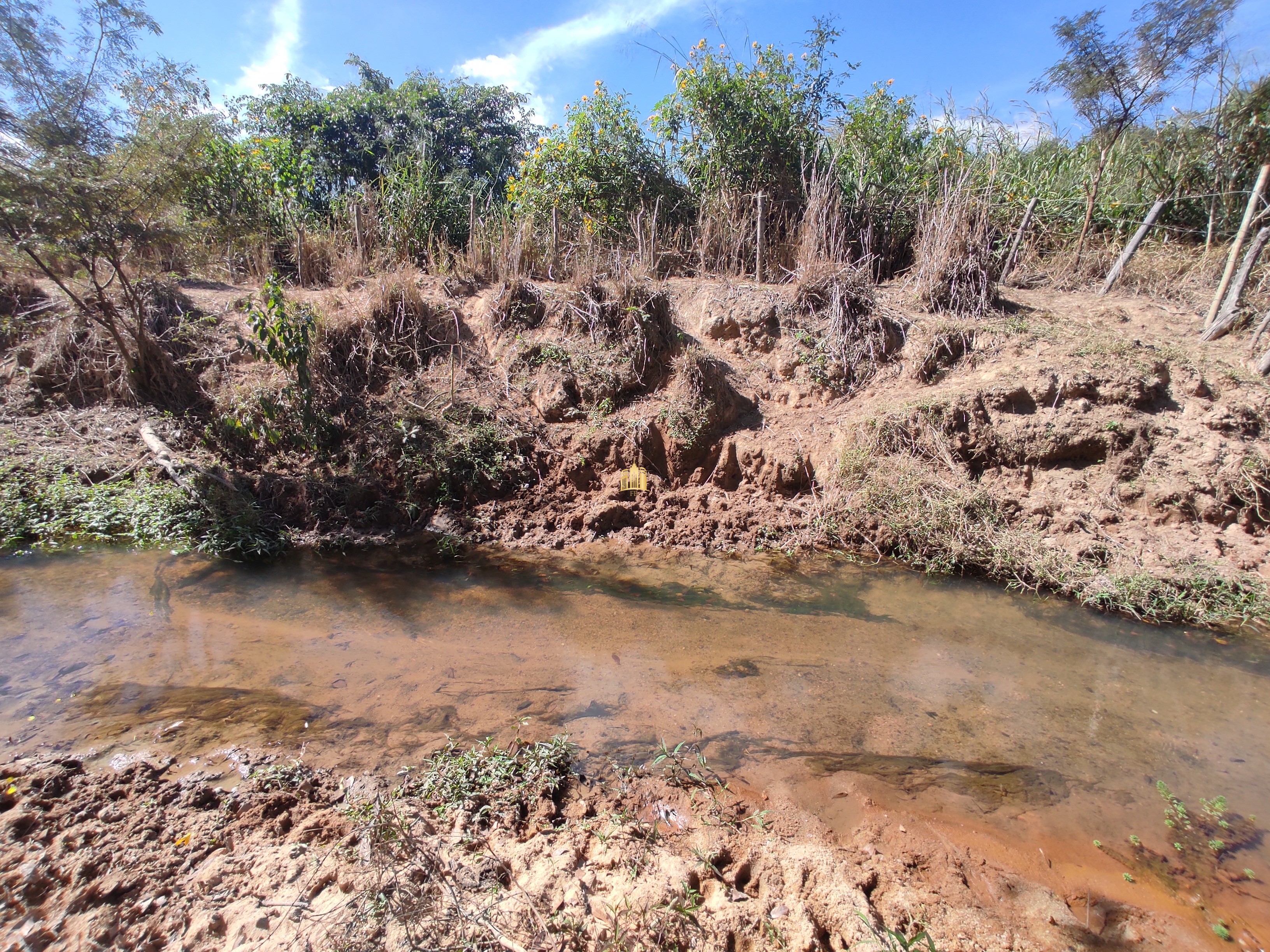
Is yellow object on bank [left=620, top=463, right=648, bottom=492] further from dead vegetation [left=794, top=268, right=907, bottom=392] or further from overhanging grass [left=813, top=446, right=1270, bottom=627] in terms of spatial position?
dead vegetation [left=794, top=268, right=907, bottom=392]

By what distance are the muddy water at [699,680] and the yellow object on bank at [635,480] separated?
1.05m

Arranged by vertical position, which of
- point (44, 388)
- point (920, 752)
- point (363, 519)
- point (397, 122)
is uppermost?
point (397, 122)

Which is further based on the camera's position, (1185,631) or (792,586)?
(792,586)

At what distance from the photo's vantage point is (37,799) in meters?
2.23

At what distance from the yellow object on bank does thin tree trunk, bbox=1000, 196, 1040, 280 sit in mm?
4818

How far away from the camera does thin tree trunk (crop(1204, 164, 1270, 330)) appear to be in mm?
5637

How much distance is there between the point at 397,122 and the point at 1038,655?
12325mm

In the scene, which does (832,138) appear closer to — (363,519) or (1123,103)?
(1123,103)

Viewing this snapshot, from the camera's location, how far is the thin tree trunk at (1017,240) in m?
6.79

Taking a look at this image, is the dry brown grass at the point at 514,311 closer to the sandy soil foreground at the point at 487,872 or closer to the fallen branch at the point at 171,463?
the fallen branch at the point at 171,463

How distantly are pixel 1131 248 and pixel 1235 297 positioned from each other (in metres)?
1.42

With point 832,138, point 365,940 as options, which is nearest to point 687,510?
point 365,940

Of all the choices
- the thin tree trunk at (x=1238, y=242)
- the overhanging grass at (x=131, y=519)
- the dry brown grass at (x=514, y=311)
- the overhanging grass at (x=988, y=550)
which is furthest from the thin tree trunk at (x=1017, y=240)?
the overhanging grass at (x=131, y=519)

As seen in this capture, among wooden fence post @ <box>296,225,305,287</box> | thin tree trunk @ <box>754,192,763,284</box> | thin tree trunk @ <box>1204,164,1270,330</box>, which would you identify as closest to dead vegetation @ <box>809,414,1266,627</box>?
thin tree trunk @ <box>1204,164,1270,330</box>
